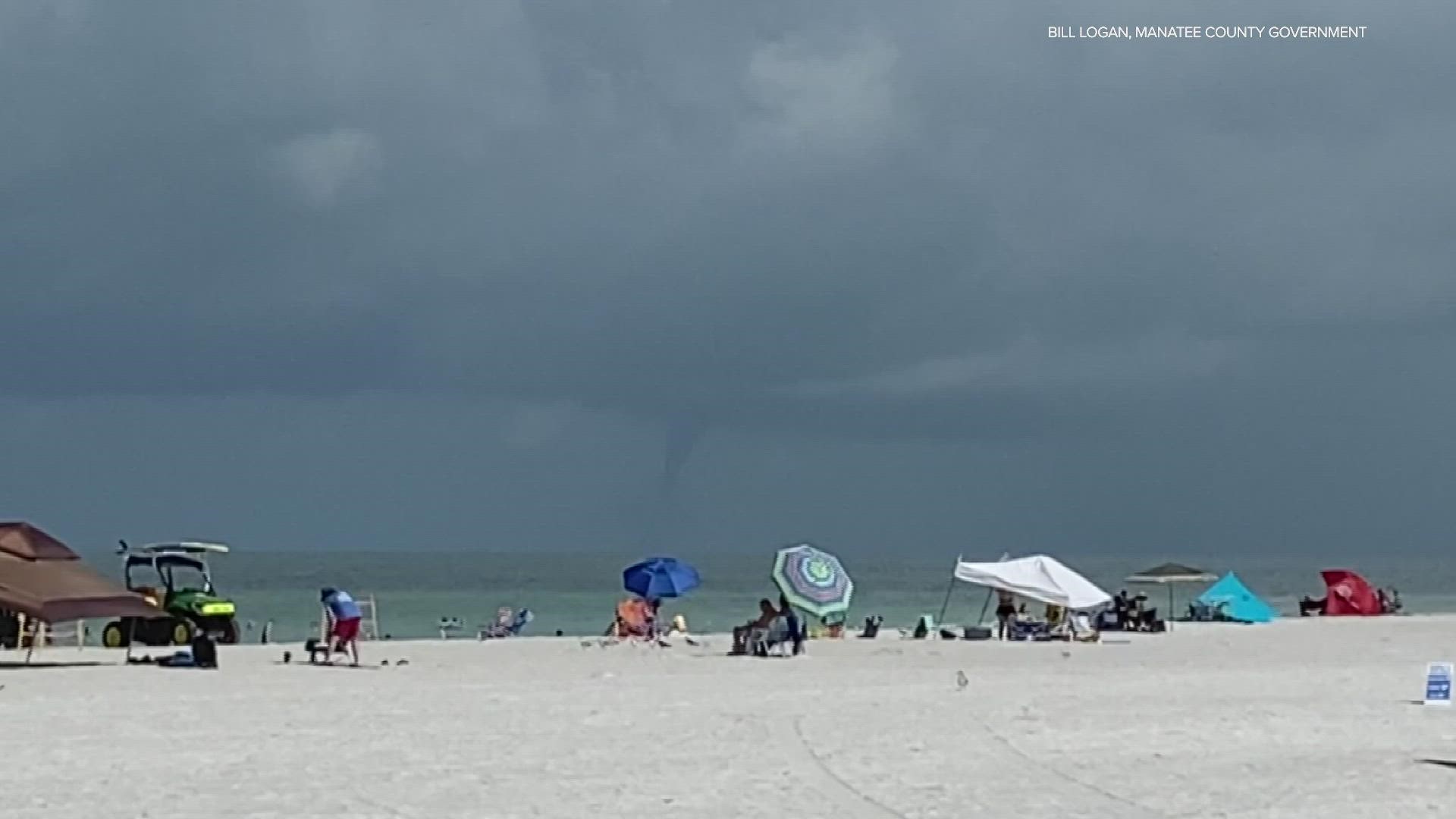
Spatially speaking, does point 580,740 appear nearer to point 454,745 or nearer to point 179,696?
point 454,745

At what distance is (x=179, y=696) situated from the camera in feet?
59.0

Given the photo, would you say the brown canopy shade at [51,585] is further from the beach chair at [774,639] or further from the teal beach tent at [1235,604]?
the teal beach tent at [1235,604]

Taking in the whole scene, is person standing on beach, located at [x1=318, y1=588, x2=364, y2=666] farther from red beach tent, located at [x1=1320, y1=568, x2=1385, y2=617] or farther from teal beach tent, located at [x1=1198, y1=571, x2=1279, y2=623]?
red beach tent, located at [x1=1320, y1=568, x2=1385, y2=617]

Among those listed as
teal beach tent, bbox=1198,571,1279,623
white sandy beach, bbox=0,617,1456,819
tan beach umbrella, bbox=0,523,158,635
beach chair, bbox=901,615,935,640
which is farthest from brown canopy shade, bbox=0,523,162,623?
teal beach tent, bbox=1198,571,1279,623

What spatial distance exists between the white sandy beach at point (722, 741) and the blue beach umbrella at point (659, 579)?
750 centimetres

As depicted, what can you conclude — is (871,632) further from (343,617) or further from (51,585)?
(51,585)

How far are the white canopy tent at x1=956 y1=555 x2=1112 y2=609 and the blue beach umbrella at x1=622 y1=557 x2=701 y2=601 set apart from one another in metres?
4.64

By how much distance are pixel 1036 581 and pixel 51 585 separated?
15.1 m

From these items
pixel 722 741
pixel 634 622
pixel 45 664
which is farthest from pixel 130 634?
pixel 722 741

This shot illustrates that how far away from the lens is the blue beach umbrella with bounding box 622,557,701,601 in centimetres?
3167

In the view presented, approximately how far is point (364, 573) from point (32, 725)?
366 feet

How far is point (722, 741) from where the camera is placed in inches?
563

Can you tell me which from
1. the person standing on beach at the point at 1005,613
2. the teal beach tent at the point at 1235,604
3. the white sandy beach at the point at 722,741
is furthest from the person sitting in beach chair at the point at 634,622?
the teal beach tent at the point at 1235,604

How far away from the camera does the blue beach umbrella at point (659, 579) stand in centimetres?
3167
